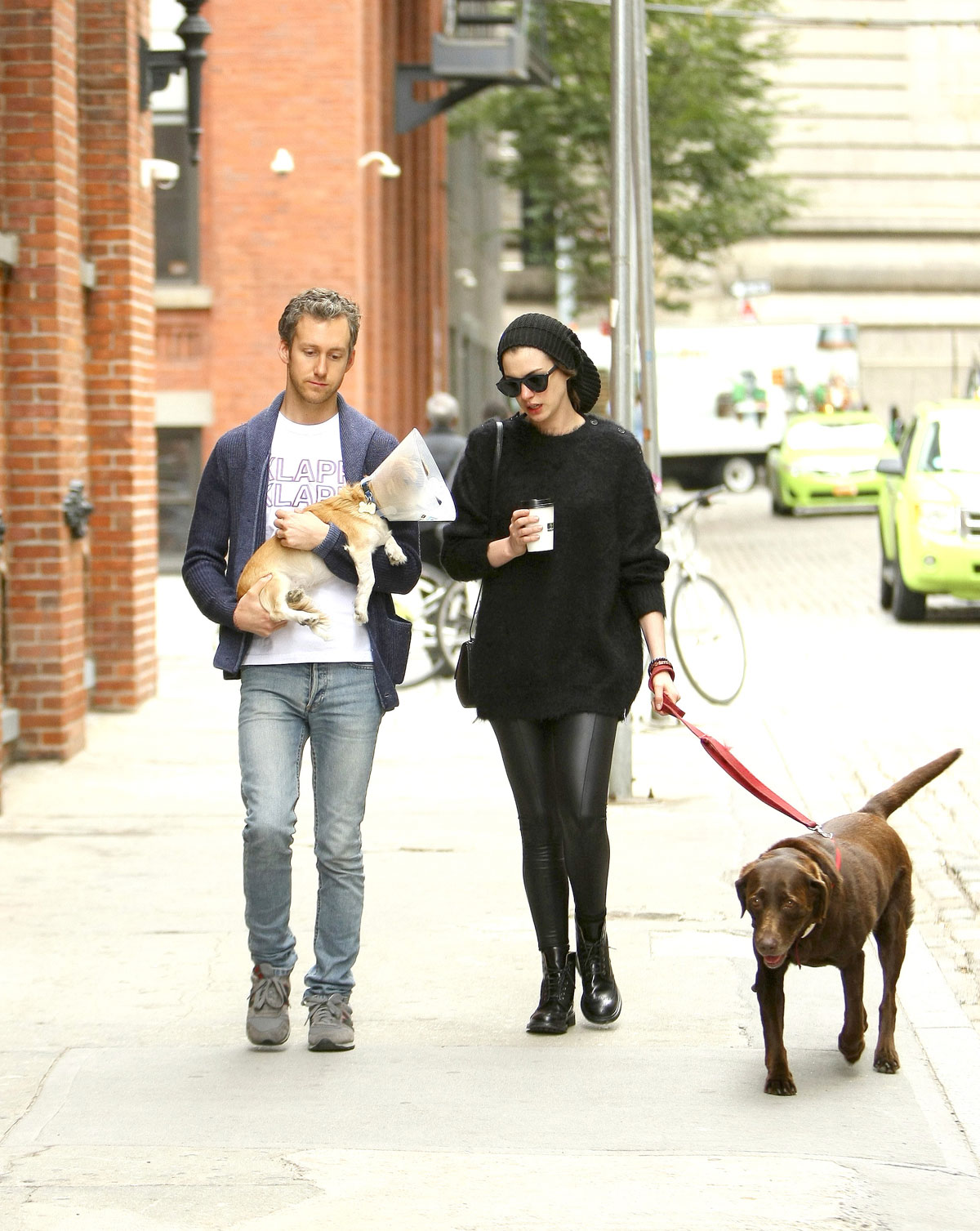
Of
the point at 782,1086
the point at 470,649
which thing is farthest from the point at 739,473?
the point at 782,1086

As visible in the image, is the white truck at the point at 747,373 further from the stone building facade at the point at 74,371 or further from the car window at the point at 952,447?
the stone building facade at the point at 74,371

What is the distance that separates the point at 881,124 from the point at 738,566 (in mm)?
31494

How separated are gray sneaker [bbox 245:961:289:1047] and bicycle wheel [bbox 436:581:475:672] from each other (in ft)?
24.1

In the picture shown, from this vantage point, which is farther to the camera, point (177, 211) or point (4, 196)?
point (177, 211)

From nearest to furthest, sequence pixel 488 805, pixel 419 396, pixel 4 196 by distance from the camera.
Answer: pixel 488 805, pixel 4 196, pixel 419 396

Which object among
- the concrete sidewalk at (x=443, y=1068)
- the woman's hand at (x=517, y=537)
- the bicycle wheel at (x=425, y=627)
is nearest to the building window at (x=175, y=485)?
the bicycle wheel at (x=425, y=627)

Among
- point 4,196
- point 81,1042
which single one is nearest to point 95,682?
point 4,196

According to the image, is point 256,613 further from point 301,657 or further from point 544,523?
point 544,523

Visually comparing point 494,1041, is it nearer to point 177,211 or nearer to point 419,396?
point 177,211

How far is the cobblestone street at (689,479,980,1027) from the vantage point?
7426 mm

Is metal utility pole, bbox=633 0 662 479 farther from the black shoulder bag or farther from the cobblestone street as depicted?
the black shoulder bag

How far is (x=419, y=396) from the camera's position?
26.7 metres

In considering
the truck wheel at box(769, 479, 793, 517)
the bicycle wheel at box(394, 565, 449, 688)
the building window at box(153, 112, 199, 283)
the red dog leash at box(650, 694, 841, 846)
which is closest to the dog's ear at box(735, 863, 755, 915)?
the red dog leash at box(650, 694, 841, 846)

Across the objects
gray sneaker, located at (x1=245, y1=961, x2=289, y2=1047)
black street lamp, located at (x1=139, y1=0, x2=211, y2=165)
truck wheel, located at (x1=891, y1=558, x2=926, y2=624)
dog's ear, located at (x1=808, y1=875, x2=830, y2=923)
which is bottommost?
gray sneaker, located at (x1=245, y1=961, x2=289, y2=1047)
